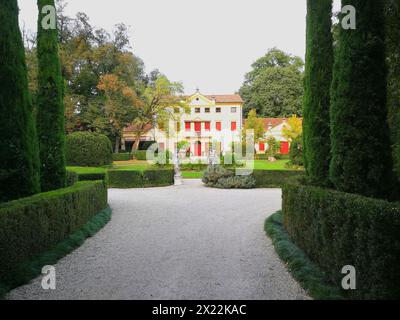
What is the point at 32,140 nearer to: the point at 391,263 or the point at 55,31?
the point at 55,31

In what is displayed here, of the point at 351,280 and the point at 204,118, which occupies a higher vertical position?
the point at 204,118

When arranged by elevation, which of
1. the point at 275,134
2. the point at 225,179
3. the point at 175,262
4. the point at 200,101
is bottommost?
the point at 175,262

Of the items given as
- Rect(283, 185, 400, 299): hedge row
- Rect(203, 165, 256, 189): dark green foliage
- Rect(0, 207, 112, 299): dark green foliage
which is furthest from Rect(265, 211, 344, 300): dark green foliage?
Rect(203, 165, 256, 189): dark green foliage

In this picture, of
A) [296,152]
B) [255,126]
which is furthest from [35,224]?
[255,126]

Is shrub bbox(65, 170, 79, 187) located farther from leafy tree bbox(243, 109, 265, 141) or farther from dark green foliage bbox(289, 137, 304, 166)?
leafy tree bbox(243, 109, 265, 141)

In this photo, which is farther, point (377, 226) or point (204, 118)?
point (204, 118)

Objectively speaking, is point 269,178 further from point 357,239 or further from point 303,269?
point 357,239

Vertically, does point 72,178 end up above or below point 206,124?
below

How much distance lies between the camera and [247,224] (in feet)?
28.1

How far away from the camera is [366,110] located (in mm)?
4805

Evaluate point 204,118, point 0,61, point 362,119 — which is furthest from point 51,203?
point 204,118

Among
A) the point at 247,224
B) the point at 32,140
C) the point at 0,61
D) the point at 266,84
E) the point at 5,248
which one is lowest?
the point at 247,224

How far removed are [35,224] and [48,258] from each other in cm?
61

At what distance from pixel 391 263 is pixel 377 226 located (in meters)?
0.34
